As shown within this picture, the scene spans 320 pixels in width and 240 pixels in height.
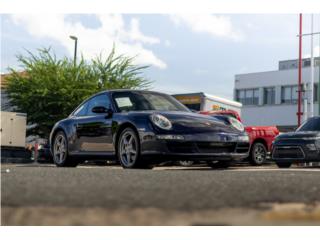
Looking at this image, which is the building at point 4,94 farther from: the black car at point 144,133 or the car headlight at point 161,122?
the car headlight at point 161,122

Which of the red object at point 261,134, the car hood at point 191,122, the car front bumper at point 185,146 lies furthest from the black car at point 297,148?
the car front bumper at point 185,146

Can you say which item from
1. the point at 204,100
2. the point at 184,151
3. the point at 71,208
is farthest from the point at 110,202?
the point at 204,100

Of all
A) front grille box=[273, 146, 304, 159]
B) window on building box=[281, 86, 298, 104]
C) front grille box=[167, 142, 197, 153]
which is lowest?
front grille box=[273, 146, 304, 159]

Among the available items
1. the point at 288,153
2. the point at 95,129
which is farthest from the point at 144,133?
the point at 288,153

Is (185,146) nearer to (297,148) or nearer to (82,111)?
(82,111)

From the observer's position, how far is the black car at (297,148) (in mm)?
13117

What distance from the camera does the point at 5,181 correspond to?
4.68 m

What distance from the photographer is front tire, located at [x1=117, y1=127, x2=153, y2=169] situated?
8750 millimetres

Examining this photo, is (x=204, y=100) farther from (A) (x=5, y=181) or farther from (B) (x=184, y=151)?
(A) (x=5, y=181)

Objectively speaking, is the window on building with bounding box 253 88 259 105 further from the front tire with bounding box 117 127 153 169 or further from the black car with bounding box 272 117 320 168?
the front tire with bounding box 117 127 153 169

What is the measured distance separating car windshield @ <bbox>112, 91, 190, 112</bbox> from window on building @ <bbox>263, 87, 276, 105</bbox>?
45.3 metres

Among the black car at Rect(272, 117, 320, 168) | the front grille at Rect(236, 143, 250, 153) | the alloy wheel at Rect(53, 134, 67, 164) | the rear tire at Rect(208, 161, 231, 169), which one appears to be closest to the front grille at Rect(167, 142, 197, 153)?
the front grille at Rect(236, 143, 250, 153)

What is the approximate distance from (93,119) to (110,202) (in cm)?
657

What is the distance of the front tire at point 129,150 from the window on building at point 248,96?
4741cm
